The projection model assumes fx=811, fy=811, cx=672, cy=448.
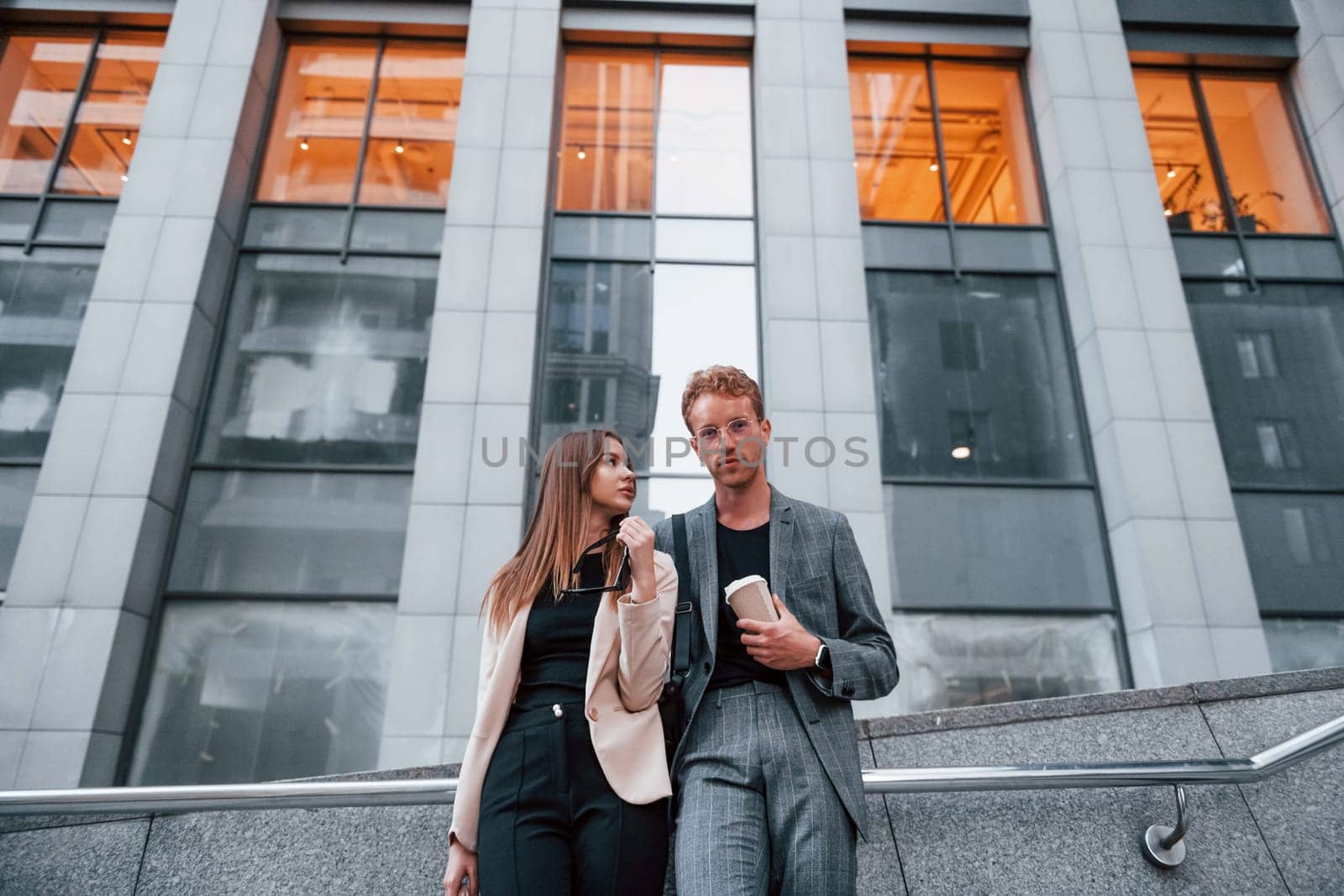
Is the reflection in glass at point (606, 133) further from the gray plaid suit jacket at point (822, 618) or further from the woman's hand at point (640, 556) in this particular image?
the woman's hand at point (640, 556)

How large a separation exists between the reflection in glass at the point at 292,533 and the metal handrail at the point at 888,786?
5.70 m

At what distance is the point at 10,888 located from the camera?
3.64 m

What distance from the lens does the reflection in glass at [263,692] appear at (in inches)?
336

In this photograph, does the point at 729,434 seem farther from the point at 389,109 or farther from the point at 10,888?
the point at 389,109

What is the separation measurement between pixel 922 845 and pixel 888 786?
1.65ft

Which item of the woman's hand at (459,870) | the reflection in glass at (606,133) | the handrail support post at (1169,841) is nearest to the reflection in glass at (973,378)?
the reflection in glass at (606,133)

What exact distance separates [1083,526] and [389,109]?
433 inches

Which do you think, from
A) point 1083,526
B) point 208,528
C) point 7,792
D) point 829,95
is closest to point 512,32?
point 829,95

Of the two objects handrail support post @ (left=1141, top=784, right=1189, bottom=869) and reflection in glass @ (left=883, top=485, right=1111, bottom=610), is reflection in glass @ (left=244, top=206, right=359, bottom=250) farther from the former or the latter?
handrail support post @ (left=1141, top=784, right=1189, bottom=869)

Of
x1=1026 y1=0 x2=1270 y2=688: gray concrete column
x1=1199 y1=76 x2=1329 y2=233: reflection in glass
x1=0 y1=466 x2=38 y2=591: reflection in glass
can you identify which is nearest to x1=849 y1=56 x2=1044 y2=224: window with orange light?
x1=1026 y1=0 x2=1270 y2=688: gray concrete column

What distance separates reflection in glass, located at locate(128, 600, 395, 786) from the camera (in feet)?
28.0

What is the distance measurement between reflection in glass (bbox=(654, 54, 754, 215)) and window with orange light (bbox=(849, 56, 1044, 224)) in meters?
1.65

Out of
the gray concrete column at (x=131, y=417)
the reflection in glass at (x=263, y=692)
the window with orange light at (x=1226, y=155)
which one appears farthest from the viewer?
the window with orange light at (x=1226, y=155)

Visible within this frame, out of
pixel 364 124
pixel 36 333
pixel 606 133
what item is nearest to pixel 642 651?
pixel 606 133
